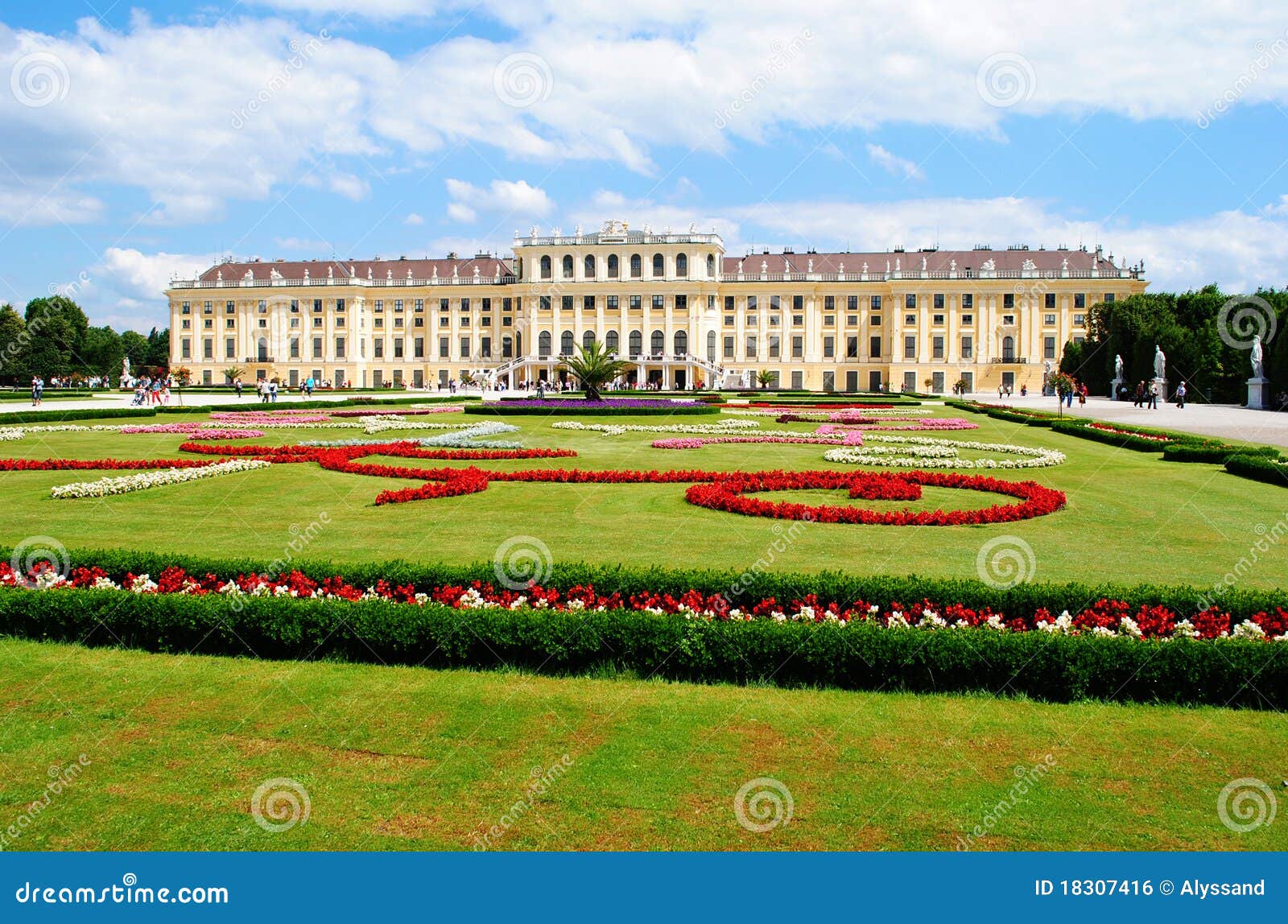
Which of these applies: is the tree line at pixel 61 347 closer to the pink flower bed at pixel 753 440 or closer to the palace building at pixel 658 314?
Answer: the palace building at pixel 658 314

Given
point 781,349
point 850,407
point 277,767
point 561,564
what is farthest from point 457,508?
point 781,349

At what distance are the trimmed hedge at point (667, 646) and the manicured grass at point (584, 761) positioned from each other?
184mm

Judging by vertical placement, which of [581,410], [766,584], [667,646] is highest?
[581,410]

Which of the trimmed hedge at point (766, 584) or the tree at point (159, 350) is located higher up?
the tree at point (159, 350)

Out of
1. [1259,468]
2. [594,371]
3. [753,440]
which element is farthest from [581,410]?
[1259,468]

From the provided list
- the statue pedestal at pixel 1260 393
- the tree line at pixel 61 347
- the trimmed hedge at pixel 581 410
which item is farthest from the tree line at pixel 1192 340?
the tree line at pixel 61 347

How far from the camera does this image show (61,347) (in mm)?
69375

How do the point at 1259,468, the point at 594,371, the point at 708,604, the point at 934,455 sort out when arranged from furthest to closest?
the point at 594,371, the point at 934,455, the point at 1259,468, the point at 708,604

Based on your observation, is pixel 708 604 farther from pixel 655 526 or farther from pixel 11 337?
pixel 11 337

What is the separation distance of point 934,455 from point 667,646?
1446 cm

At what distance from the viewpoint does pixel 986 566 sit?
9281 mm

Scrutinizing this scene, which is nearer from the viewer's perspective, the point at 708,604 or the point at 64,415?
the point at 708,604

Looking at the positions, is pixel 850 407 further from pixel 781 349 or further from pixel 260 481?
pixel 781 349

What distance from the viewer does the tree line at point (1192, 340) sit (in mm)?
43656
